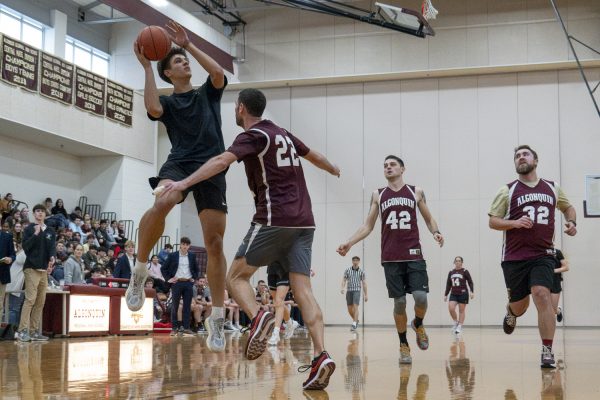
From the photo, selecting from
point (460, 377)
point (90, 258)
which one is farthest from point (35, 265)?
point (460, 377)

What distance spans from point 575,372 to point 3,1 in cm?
1912

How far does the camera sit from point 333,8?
890 inches

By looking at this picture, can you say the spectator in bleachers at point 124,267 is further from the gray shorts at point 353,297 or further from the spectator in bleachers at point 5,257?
the gray shorts at point 353,297

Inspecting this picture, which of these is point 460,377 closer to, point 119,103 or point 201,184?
point 201,184

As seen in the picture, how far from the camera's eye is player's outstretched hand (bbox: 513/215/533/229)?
6.97 meters

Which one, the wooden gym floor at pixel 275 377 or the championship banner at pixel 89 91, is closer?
the wooden gym floor at pixel 275 377

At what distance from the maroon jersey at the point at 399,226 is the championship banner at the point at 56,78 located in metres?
15.2

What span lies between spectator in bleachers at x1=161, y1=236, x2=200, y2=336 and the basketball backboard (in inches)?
372

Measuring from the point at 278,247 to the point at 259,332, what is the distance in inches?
24.5

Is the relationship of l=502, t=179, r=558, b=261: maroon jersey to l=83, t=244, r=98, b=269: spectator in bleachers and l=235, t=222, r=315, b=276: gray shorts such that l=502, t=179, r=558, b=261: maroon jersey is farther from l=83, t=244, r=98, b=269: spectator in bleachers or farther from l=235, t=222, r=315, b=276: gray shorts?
l=83, t=244, r=98, b=269: spectator in bleachers

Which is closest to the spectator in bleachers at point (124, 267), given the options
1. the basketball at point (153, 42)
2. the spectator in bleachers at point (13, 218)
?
the spectator in bleachers at point (13, 218)

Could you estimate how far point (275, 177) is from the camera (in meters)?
5.26

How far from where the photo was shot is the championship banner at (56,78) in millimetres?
20931

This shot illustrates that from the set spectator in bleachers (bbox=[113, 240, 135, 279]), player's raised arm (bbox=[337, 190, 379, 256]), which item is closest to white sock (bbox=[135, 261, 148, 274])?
player's raised arm (bbox=[337, 190, 379, 256])
